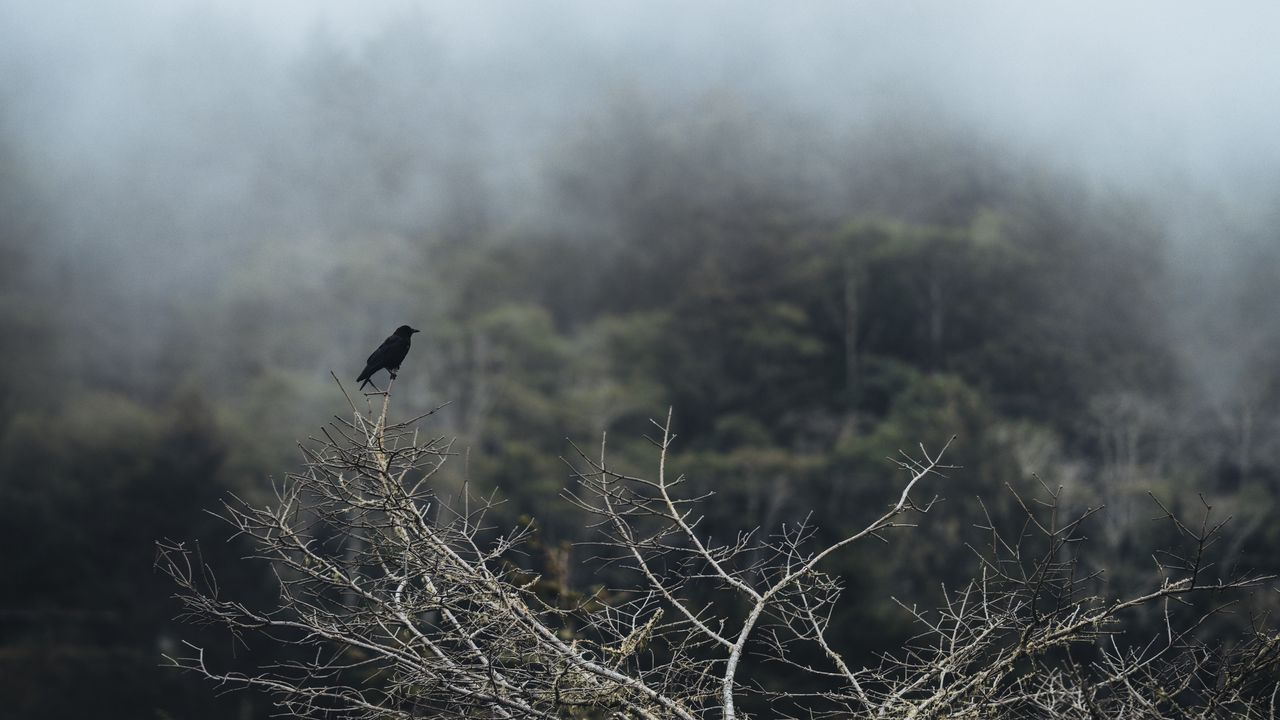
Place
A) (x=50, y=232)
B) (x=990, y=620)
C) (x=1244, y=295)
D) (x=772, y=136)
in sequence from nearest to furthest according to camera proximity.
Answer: (x=990, y=620) < (x=1244, y=295) < (x=50, y=232) < (x=772, y=136)

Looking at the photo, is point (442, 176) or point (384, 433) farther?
point (442, 176)

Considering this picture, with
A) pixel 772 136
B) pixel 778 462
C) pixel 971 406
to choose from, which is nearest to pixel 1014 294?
pixel 971 406

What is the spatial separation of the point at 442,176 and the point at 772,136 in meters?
14.0

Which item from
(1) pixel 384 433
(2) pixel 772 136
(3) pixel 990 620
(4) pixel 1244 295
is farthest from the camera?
(2) pixel 772 136

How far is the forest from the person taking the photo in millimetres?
26406

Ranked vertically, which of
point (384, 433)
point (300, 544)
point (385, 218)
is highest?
point (385, 218)

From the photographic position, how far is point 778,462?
95.5 ft

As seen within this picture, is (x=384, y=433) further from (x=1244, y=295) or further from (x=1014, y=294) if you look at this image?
(x=1244, y=295)

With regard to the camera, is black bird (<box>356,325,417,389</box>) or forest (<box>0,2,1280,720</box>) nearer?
black bird (<box>356,325,417,389</box>)

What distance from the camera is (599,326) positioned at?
125 ft

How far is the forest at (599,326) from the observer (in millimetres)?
26406

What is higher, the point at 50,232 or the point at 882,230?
the point at 50,232

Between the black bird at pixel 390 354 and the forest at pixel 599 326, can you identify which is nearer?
the black bird at pixel 390 354

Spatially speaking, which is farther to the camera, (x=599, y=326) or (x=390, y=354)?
(x=599, y=326)
